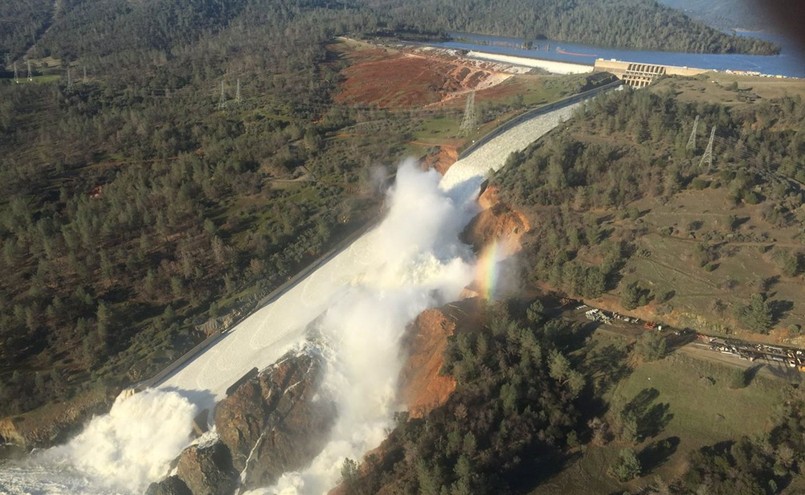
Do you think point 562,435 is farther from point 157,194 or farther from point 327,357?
point 157,194

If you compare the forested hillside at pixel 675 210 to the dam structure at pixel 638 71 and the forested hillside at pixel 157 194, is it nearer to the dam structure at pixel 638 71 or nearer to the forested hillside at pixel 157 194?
the forested hillside at pixel 157 194

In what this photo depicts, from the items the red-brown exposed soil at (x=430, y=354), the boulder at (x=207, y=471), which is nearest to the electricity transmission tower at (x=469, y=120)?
the red-brown exposed soil at (x=430, y=354)

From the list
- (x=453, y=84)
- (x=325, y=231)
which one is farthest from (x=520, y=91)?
(x=325, y=231)

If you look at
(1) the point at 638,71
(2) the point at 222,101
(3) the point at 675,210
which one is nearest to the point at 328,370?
(3) the point at 675,210

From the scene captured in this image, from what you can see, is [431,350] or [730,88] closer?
[431,350]

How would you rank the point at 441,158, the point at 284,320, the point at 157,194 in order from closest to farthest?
the point at 284,320
the point at 157,194
the point at 441,158

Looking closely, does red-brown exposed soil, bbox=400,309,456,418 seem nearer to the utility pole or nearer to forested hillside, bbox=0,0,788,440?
forested hillside, bbox=0,0,788,440
